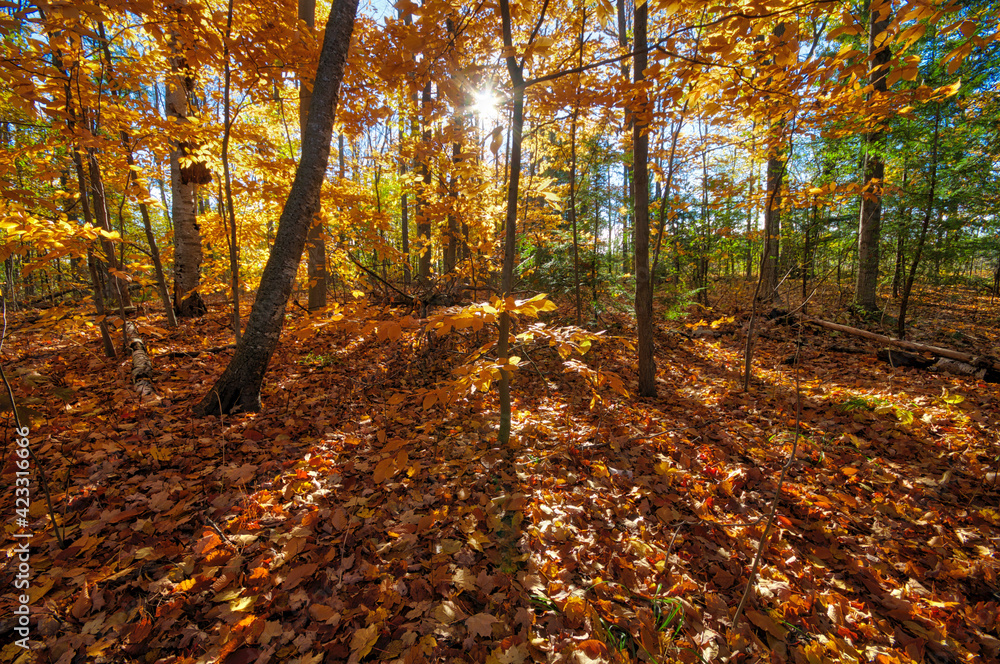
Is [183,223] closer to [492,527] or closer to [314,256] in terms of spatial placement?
[314,256]

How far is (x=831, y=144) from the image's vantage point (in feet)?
25.6

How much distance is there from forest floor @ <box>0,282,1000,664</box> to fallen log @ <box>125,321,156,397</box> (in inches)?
4.6

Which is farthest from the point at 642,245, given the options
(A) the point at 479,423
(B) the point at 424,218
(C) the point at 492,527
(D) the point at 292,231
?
(D) the point at 292,231

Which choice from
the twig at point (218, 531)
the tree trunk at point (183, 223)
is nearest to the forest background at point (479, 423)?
the twig at point (218, 531)

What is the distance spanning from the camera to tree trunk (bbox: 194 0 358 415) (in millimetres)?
3643

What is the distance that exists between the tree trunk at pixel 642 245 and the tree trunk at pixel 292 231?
352 cm

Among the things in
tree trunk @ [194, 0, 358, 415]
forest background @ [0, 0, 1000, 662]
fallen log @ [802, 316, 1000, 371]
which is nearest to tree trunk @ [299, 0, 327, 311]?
forest background @ [0, 0, 1000, 662]

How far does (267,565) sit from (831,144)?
39.1 ft

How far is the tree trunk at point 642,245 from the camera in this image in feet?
15.0

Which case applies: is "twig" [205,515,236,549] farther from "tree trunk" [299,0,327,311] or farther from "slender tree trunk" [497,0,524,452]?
"tree trunk" [299,0,327,311]

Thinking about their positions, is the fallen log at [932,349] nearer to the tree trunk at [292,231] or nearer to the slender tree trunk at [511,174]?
the slender tree trunk at [511,174]

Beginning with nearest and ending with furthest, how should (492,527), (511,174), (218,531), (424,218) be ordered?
(218,531) → (492,527) → (511,174) → (424,218)

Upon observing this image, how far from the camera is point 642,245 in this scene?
16.0 feet

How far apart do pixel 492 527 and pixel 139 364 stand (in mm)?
5141
